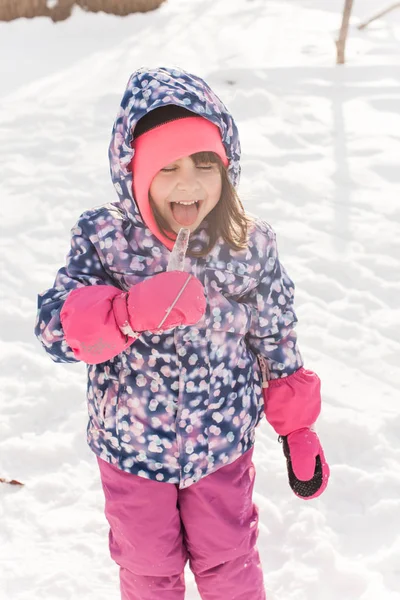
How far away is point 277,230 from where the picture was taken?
3889 mm

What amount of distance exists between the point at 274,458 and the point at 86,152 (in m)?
2.62

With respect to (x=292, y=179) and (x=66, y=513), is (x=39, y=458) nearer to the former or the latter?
(x=66, y=513)

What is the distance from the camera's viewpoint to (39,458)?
8.41ft

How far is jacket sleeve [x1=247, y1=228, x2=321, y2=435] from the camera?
5.95 ft

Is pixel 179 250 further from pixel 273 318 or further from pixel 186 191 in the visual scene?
pixel 273 318

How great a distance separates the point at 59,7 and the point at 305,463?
5.50m

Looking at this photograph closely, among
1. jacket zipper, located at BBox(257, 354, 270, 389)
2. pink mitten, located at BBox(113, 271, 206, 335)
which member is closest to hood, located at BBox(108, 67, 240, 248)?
pink mitten, located at BBox(113, 271, 206, 335)

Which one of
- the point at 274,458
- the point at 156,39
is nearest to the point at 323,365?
the point at 274,458

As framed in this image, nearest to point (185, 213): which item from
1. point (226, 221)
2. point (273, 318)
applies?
point (226, 221)

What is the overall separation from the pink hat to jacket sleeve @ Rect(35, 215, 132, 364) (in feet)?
0.54

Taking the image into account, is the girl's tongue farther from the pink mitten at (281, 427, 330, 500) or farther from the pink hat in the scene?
the pink mitten at (281, 427, 330, 500)

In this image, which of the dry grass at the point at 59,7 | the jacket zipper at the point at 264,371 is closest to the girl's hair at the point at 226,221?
the jacket zipper at the point at 264,371

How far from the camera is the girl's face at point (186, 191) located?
1.64 meters

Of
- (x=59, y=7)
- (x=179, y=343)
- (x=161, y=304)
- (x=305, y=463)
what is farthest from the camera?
(x=59, y=7)
